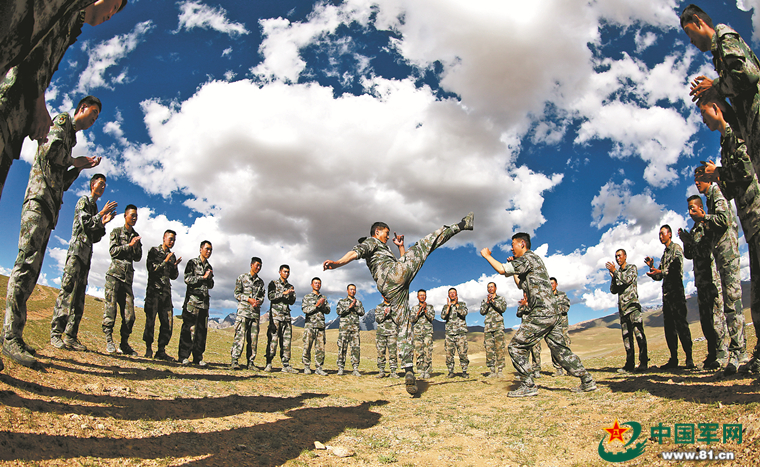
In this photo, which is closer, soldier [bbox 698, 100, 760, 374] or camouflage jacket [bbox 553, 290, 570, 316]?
soldier [bbox 698, 100, 760, 374]

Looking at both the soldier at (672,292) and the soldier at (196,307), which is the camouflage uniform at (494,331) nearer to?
the soldier at (672,292)

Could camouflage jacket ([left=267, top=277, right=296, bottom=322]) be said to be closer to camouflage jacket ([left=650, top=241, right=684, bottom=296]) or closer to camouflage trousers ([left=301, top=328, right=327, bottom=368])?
camouflage trousers ([left=301, top=328, right=327, bottom=368])

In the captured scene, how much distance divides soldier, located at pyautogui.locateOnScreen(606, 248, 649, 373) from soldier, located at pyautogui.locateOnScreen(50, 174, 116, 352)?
1185cm

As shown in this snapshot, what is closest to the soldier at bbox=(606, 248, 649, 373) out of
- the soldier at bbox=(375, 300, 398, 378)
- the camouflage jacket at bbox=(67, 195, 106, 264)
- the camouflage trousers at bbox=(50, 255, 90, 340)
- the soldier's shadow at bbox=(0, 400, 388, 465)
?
the soldier at bbox=(375, 300, 398, 378)

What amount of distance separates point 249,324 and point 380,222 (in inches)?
236

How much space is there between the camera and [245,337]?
10.4 metres

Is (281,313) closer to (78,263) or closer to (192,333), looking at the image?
(192,333)

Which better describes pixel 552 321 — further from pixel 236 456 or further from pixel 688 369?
pixel 236 456

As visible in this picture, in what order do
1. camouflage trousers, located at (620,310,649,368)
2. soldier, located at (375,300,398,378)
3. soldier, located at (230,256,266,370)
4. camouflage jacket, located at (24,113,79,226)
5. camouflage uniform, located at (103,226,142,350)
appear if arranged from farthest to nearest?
soldier, located at (375,300,398,378), soldier, located at (230,256,266,370), camouflage trousers, located at (620,310,649,368), camouflage uniform, located at (103,226,142,350), camouflage jacket, located at (24,113,79,226)

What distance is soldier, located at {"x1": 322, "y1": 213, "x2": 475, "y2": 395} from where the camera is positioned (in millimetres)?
6340

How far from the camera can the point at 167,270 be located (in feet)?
29.5

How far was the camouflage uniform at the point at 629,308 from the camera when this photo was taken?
862 centimetres

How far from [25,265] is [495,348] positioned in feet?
39.8

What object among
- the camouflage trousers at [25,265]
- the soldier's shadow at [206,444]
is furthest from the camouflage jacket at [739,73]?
the camouflage trousers at [25,265]
